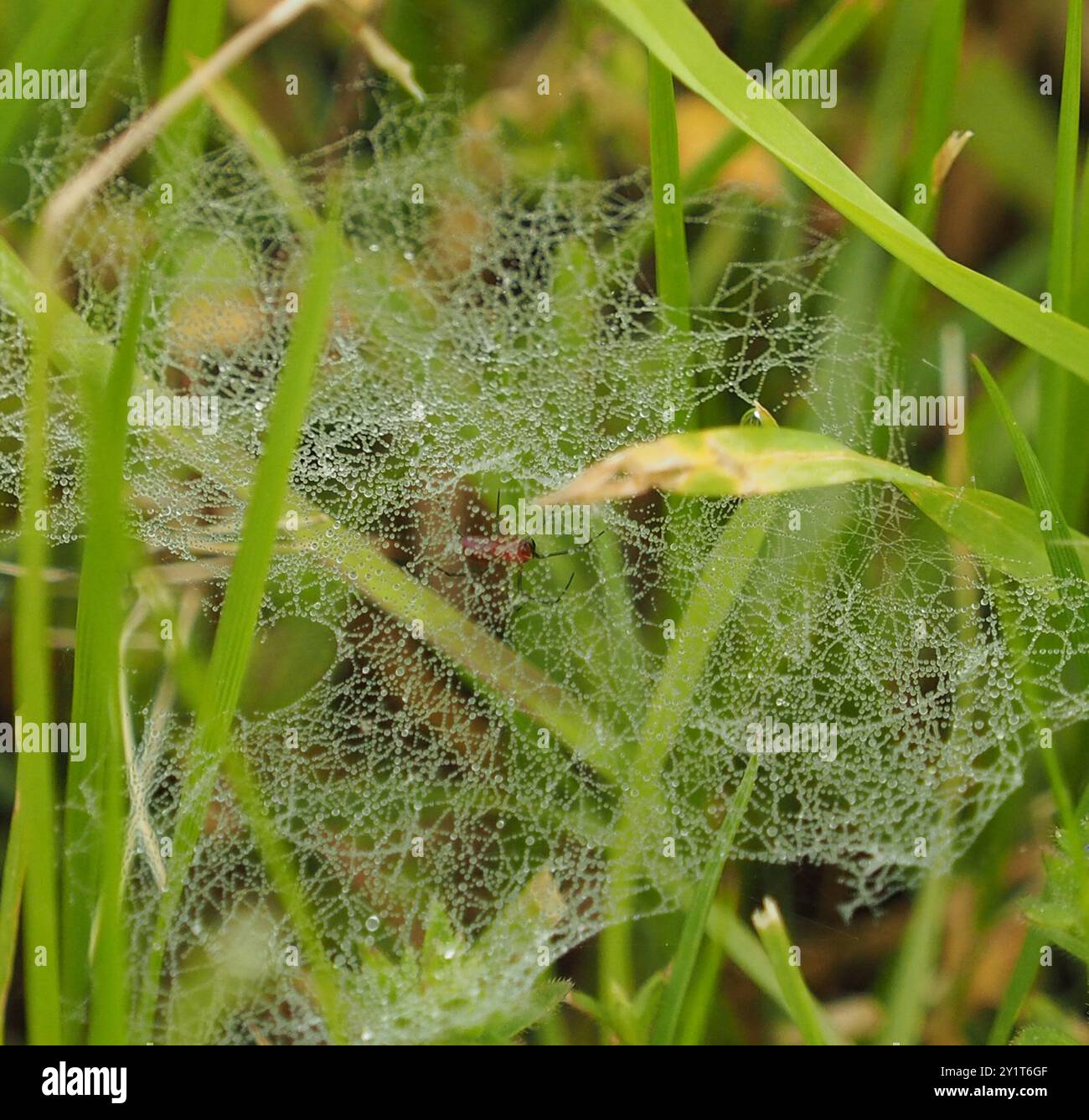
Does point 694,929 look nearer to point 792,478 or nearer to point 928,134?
point 792,478

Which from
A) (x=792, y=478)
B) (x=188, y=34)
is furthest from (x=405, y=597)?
(x=188, y=34)

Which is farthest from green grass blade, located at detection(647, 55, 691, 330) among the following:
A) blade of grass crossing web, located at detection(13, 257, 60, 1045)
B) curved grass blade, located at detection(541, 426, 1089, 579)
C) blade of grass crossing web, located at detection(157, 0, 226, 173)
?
blade of grass crossing web, located at detection(13, 257, 60, 1045)

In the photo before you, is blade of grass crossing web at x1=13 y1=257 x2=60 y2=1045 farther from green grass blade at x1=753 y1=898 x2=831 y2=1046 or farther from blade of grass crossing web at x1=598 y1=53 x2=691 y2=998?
green grass blade at x1=753 y1=898 x2=831 y2=1046

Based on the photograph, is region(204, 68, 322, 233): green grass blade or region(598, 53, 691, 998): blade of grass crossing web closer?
region(598, 53, 691, 998): blade of grass crossing web

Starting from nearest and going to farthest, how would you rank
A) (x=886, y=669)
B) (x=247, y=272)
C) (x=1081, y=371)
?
(x=1081, y=371) → (x=886, y=669) → (x=247, y=272)

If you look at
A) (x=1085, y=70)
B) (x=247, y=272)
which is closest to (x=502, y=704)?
(x=247, y=272)

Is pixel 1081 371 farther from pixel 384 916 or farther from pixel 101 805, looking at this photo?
pixel 101 805
